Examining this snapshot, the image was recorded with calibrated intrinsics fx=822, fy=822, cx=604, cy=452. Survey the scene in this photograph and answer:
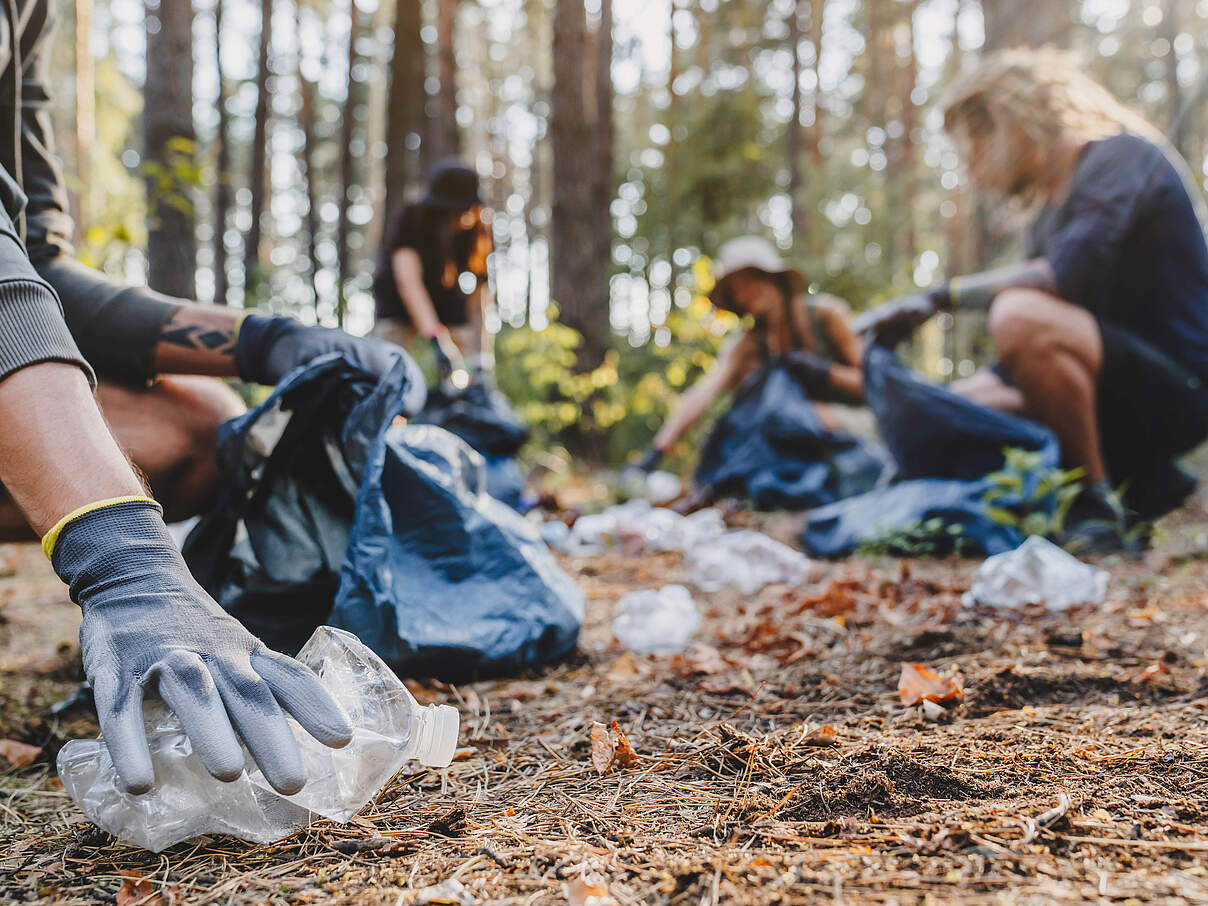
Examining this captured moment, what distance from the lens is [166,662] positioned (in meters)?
0.86

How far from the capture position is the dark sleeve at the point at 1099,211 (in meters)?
2.78

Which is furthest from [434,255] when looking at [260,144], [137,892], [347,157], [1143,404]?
[347,157]

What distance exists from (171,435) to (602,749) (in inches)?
41.8

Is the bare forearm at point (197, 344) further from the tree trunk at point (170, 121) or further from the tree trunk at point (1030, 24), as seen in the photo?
the tree trunk at point (1030, 24)

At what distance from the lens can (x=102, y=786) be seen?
93 centimetres

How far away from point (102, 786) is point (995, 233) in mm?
6362

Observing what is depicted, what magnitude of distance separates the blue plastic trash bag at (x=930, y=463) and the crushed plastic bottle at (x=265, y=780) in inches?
86.4

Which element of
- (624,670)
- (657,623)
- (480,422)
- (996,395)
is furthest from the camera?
(480,422)

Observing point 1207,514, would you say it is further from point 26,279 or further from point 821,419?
point 26,279

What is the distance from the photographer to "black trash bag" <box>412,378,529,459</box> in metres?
3.87

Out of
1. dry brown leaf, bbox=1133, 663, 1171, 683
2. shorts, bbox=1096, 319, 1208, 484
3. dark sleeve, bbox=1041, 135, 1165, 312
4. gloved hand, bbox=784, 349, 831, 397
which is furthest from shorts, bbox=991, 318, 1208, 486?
dry brown leaf, bbox=1133, 663, 1171, 683


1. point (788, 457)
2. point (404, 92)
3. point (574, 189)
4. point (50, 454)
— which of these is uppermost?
point (404, 92)

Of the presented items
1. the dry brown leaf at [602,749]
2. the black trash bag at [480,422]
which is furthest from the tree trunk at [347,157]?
the dry brown leaf at [602,749]

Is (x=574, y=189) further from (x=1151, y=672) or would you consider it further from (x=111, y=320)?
(x=1151, y=672)
